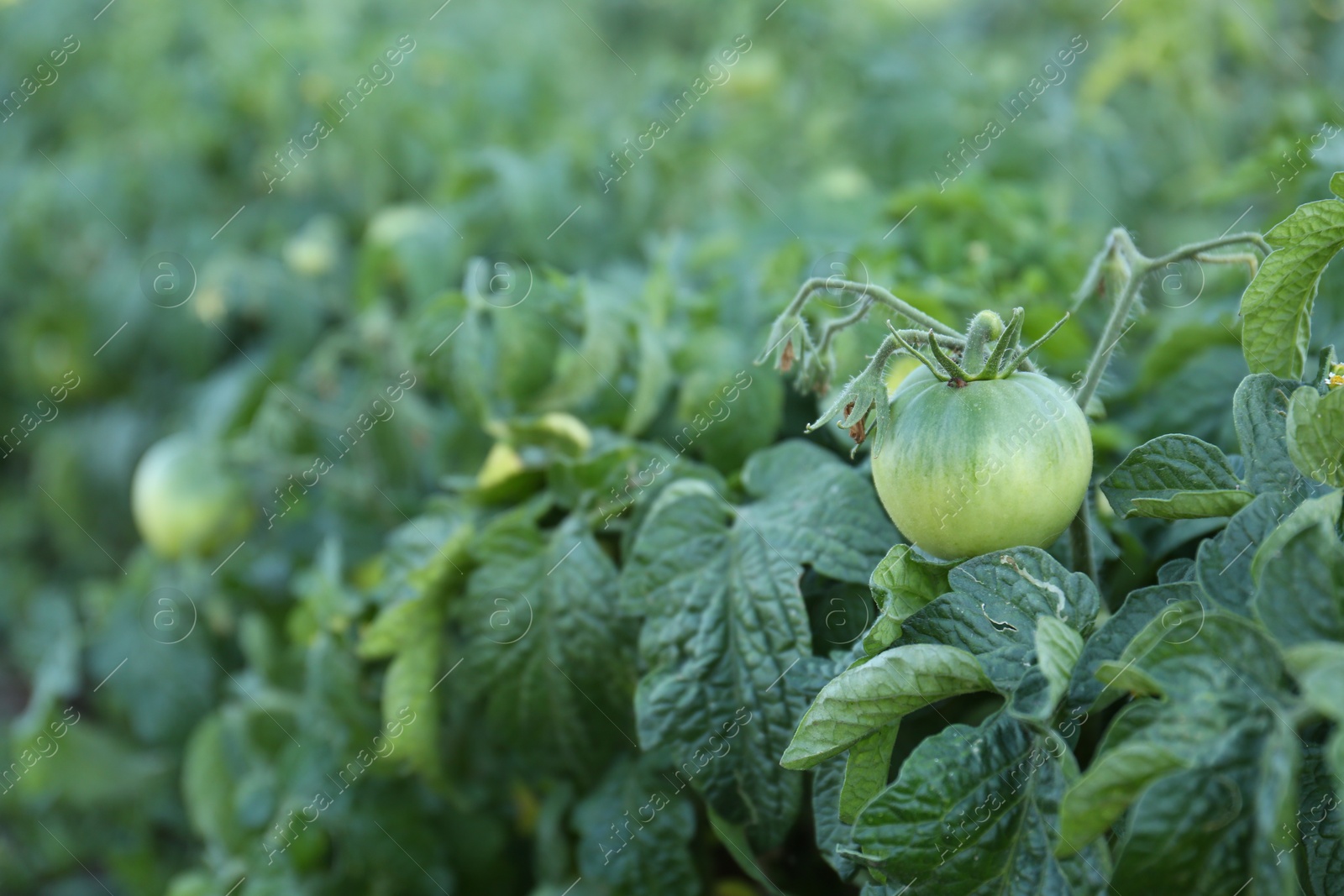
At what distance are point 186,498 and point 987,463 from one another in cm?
134

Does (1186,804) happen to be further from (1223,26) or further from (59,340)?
(59,340)

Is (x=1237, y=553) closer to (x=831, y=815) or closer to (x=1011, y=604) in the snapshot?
(x=1011, y=604)

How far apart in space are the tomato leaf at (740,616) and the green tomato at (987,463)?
0.14 meters

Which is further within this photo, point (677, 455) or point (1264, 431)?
point (677, 455)

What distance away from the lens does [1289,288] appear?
707 millimetres

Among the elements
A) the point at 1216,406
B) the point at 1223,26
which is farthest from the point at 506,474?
the point at 1223,26

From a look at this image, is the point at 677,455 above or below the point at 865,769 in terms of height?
above

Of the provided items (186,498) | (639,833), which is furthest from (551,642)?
(186,498)

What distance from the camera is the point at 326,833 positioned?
4.17 ft

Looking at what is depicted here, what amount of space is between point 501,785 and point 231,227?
1.57 m

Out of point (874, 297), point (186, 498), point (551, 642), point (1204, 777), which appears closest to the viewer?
point (1204, 777)

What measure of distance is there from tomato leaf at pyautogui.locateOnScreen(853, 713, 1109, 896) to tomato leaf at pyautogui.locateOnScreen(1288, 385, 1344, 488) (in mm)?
234

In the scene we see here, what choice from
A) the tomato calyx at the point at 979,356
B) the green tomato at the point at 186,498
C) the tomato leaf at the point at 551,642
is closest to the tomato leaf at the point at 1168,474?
the tomato calyx at the point at 979,356

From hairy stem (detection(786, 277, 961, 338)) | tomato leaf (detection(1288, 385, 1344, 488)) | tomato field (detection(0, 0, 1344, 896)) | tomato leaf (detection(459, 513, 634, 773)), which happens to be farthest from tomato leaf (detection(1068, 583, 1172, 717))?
tomato leaf (detection(459, 513, 634, 773))
